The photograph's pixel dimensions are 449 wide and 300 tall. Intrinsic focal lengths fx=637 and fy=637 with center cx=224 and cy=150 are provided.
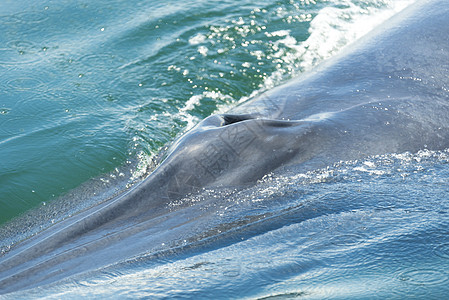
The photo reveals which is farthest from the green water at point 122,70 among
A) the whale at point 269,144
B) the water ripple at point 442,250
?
the water ripple at point 442,250

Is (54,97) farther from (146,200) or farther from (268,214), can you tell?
(268,214)

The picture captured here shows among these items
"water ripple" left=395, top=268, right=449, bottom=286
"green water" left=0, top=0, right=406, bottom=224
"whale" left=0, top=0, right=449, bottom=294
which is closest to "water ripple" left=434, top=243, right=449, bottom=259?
"water ripple" left=395, top=268, right=449, bottom=286

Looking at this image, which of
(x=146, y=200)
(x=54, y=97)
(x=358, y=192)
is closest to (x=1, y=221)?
(x=146, y=200)

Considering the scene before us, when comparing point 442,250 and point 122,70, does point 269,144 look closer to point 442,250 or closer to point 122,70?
point 442,250

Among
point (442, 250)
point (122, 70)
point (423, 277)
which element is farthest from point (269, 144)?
point (122, 70)

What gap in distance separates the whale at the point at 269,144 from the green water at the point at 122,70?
7.32 feet

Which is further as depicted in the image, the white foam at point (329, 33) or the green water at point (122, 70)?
the white foam at point (329, 33)

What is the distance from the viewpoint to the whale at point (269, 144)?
516cm

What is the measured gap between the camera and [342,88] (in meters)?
7.08

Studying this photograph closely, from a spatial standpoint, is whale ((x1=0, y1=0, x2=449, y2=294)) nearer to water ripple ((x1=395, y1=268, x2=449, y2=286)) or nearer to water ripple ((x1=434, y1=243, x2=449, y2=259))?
water ripple ((x1=434, y1=243, x2=449, y2=259))

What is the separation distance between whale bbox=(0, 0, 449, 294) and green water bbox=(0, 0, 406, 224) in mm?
2232

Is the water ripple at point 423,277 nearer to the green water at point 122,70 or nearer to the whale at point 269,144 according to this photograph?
the whale at point 269,144

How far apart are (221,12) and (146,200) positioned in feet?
26.3

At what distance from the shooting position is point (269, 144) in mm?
5828
